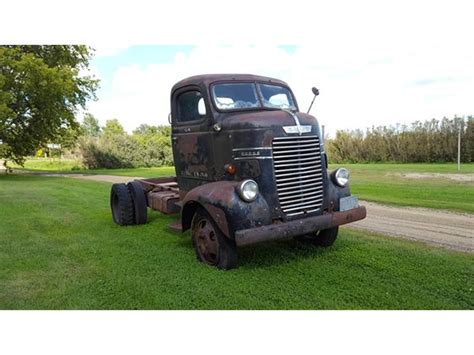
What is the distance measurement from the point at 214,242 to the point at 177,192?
244 cm

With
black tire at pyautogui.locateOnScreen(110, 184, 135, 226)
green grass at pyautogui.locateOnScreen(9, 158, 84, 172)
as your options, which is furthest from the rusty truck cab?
green grass at pyautogui.locateOnScreen(9, 158, 84, 172)

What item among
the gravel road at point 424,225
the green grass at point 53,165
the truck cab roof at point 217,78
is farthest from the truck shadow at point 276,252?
the green grass at point 53,165

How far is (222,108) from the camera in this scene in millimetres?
5680

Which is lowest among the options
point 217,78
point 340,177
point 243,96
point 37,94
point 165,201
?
point 165,201

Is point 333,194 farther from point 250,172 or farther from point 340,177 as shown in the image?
point 250,172

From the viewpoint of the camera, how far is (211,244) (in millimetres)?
5223

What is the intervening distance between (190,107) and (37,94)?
54.3 ft

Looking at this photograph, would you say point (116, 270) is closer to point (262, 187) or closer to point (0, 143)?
point (262, 187)

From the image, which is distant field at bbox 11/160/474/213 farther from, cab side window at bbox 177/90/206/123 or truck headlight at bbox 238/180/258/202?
truck headlight at bbox 238/180/258/202

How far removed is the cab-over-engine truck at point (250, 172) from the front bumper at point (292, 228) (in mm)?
11

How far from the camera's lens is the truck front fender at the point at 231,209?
4770 mm

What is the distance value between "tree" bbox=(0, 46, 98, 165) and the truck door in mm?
13255

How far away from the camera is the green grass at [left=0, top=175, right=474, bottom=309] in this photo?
4172mm

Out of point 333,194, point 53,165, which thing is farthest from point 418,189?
point 53,165
